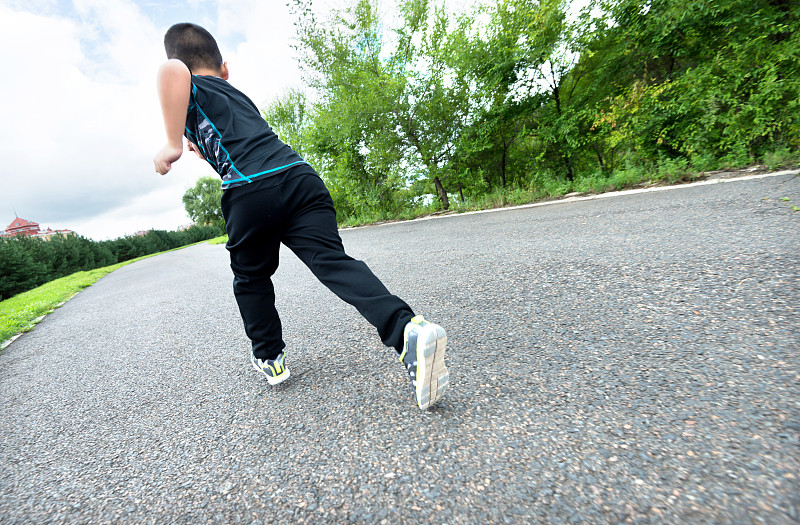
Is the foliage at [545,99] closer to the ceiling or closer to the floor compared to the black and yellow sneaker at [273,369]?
closer to the ceiling

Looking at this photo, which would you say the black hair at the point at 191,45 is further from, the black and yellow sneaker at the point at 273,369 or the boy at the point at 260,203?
the black and yellow sneaker at the point at 273,369

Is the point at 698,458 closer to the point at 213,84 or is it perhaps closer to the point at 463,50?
the point at 213,84

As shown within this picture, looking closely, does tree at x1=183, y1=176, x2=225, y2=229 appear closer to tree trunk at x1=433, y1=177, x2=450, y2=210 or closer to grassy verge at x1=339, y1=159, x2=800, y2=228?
tree trunk at x1=433, y1=177, x2=450, y2=210

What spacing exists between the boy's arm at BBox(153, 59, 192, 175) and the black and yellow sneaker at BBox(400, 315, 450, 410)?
1.24 metres

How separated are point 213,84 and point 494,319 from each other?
1958 mm

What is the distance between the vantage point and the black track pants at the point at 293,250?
53.1 inches

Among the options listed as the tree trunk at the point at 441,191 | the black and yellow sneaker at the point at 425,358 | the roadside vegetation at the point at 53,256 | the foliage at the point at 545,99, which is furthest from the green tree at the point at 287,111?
the black and yellow sneaker at the point at 425,358

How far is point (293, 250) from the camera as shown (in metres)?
1.54

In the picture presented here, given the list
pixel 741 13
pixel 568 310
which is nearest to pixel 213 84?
pixel 568 310

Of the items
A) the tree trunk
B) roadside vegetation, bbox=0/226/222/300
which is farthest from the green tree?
roadside vegetation, bbox=0/226/222/300

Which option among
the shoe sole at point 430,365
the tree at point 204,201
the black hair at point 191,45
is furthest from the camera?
the tree at point 204,201

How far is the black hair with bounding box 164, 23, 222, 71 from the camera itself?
160 centimetres

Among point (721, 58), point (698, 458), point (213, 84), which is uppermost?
point (721, 58)

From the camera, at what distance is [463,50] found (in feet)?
30.2
